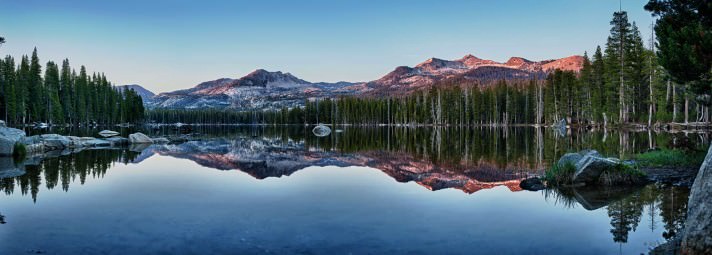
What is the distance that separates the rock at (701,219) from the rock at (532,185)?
768cm

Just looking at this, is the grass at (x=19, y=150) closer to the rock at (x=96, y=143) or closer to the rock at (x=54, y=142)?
the rock at (x=54, y=142)

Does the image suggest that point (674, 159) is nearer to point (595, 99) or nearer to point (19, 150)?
point (19, 150)

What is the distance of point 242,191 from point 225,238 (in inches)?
250

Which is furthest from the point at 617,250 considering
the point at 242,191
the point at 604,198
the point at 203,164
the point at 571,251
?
the point at 203,164

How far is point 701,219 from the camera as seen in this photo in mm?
6227

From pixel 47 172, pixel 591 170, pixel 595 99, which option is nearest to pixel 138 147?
pixel 47 172

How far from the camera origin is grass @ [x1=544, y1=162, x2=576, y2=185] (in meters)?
15.1

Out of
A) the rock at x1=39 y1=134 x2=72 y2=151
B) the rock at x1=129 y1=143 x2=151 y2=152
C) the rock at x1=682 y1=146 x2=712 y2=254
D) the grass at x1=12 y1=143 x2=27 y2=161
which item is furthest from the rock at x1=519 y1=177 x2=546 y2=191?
the rock at x1=39 y1=134 x2=72 y2=151

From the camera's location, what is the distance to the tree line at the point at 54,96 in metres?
82.8

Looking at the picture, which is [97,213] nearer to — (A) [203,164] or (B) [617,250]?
(B) [617,250]

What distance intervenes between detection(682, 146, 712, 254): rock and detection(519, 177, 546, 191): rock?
7.68 metres

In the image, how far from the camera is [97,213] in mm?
10797

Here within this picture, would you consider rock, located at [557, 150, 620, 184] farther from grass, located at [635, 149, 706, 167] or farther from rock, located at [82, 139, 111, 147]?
rock, located at [82, 139, 111, 147]

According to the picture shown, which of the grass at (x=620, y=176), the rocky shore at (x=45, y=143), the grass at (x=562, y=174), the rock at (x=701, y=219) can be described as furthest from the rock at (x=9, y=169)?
the grass at (x=620, y=176)
